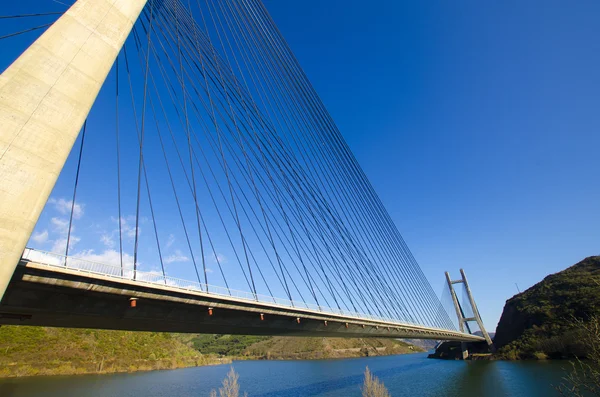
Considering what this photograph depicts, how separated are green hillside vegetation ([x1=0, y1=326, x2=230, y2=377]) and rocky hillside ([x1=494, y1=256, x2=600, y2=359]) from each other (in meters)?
76.1

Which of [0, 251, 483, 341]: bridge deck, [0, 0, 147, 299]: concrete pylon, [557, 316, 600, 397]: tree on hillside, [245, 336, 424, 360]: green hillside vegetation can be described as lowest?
[245, 336, 424, 360]: green hillside vegetation

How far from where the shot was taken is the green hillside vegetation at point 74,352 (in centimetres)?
4538

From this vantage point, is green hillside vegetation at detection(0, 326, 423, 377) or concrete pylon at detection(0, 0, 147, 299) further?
green hillside vegetation at detection(0, 326, 423, 377)

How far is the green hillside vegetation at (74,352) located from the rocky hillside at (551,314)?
76104mm

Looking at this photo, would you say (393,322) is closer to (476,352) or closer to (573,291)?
(573,291)

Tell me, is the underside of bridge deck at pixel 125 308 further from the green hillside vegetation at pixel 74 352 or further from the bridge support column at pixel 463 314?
the bridge support column at pixel 463 314

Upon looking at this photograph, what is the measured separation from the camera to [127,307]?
39.8 feet

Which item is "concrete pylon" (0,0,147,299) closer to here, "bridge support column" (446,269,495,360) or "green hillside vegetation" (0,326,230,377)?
"green hillside vegetation" (0,326,230,377)

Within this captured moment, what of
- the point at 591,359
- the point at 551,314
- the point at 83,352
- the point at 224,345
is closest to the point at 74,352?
the point at 83,352

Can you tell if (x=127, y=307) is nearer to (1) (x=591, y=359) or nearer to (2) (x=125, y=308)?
(2) (x=125, y=308)

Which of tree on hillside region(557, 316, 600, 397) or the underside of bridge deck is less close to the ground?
the underside of bridge deck

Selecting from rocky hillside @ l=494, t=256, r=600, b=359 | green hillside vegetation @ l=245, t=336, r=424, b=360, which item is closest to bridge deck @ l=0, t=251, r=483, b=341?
rocky hillside @ l=494, t=256, r=600, b=359

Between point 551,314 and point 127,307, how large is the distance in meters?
70.8

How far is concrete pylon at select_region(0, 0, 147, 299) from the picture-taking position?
21.1ft
